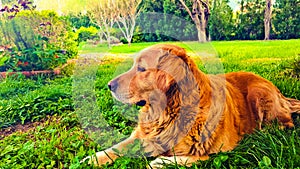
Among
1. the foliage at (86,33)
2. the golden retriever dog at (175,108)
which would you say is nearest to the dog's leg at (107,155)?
the golden retriever dog at (175,108)

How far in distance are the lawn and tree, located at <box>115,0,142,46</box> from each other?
122 millimetres

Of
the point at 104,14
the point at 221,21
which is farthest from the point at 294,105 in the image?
the point at 104,14

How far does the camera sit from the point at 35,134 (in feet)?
8.61

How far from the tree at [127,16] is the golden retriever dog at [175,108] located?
0.44 meters

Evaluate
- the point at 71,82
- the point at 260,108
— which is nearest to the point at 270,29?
the point at 260,108

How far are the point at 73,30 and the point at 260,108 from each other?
1.64 metres

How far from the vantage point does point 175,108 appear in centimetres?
204

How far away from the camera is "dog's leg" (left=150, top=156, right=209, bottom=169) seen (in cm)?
196

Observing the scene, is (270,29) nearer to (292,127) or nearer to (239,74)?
(239,74)

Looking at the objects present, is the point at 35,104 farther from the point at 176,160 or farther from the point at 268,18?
the point at 268,18

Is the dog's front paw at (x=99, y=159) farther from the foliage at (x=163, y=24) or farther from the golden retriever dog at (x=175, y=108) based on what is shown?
the foliage at (x=163, y=24)

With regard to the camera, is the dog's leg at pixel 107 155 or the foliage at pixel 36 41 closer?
the dog's leg at pixel 107 155

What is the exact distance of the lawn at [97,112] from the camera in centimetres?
206

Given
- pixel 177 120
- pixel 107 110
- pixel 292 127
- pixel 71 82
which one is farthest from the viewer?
pixel 71 82
